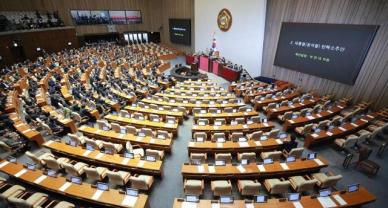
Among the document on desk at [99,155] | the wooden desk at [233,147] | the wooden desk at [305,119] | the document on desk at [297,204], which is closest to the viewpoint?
the document on desk at [297,204]

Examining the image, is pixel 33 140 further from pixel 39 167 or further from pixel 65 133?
pixel 39 167

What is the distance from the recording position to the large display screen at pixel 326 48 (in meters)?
11.7

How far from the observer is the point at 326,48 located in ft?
43.5

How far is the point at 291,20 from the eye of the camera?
49.4ft

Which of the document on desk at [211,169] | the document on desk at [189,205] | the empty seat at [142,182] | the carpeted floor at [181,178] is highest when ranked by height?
the document on desk at [211,169]

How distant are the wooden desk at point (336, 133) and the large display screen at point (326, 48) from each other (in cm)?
430

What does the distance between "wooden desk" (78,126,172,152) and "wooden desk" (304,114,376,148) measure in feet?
19.1

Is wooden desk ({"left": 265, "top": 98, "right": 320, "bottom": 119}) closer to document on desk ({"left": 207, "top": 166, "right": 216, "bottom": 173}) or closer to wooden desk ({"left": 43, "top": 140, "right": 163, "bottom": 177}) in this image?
document on desk ({"left": 207, "top": 166, "right": 216, "bottom": 173})

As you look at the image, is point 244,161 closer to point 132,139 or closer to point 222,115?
point 222,115

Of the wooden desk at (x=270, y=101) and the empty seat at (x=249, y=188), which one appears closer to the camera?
the empty seat at (x=249, y=188)

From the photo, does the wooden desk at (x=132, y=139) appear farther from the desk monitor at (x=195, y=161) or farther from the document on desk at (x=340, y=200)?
the document on desk at (x=340, y=200)

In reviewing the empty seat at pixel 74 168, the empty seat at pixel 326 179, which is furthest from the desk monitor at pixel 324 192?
the empty seat at pixel 74 168

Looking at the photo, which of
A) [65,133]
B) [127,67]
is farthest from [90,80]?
[65,133]

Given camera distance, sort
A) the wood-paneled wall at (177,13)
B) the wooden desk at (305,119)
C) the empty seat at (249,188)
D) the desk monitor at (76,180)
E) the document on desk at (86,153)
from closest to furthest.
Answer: the empty seat at (249,188)
the desk monitor at (76,180)
the document on desk at (86,153)
the wooden desk at (305,119)
the wood-paneled wall at (177,13)
